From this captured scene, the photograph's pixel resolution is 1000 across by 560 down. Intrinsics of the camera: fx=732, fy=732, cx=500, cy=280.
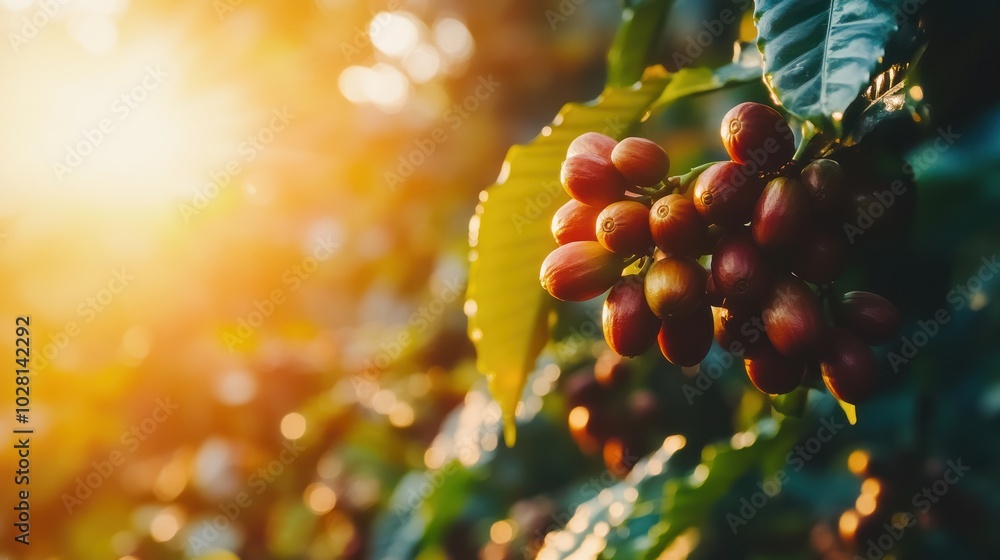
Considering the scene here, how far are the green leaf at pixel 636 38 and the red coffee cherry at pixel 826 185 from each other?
1.83 feet

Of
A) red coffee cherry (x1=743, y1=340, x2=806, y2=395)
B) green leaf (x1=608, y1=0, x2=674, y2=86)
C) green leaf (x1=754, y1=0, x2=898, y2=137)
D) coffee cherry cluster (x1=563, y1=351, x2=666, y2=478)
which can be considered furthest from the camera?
coffee cherry cluster (x1=563, y1=351, x2=666, y2=478)

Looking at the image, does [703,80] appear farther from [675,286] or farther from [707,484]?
[707,484]

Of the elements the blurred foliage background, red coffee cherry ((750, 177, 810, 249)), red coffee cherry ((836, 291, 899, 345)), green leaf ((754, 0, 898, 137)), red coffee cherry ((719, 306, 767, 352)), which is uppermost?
green leaf ((754, 0, 898, 137))

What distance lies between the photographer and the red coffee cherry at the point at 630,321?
2.39 ft

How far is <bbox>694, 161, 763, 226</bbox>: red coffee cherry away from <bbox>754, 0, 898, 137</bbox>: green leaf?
0.08m

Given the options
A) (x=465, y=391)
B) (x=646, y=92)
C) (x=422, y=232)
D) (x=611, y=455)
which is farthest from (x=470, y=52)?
(x=646, y=92)

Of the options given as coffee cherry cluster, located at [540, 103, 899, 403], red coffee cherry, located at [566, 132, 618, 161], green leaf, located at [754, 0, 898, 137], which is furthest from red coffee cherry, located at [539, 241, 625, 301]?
green leaf, located at [754, 0, 898, 137]

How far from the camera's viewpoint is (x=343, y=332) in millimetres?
3924

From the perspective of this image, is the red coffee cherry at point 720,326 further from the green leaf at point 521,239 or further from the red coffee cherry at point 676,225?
the green leaf at point 521,239

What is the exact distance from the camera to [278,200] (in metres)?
4.17

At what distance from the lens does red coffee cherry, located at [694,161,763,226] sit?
0.68m

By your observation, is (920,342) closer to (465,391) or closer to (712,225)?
(712,225)

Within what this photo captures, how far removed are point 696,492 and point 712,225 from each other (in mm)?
639

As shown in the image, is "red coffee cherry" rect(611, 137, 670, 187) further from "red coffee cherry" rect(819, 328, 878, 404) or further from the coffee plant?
"red coffee cherry" rect(819, 328, 878, 404)
